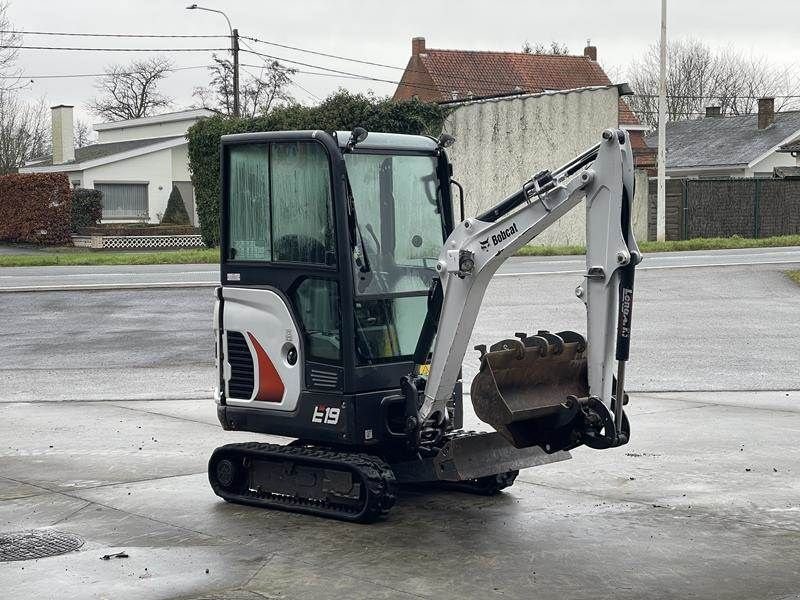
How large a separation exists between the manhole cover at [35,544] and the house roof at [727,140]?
57027 millimetres

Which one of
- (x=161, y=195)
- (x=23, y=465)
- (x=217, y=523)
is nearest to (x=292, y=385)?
(x=217, y=523)

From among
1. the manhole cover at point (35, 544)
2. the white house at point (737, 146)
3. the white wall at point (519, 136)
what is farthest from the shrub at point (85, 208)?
the manhole cover at point (35, 544)

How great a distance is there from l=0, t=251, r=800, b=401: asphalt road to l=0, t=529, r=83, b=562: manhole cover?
19.2ft

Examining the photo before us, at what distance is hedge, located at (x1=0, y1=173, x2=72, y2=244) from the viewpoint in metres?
46.7

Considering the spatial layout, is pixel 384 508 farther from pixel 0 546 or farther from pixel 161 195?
pixel 161 195

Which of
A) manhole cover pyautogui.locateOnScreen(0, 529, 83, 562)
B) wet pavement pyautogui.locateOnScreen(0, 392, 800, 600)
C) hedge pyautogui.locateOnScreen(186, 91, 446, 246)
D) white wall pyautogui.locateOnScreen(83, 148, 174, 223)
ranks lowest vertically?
manhole cover pyautogui.locateOnScreen(0, 529, 83, 562)

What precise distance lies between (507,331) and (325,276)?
9.96 meters

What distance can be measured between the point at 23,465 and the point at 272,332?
3.03 m

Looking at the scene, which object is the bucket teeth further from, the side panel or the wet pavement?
the side panel

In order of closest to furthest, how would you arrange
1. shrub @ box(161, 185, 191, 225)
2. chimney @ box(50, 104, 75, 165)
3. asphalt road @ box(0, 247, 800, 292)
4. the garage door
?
asphalt road @ box(0, 247, 800, 292)
shrub @ box(161, 185, 191, 225)
the garage door
chimney @ box(50, 104, 75, 165)

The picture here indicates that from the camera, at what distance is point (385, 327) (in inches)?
332

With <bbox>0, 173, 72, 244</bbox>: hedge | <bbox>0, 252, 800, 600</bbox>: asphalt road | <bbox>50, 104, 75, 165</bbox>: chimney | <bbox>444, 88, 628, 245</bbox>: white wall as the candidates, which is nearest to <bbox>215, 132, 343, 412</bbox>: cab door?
<bbox>0, 252, 800, 600</bbox>: asphalt road

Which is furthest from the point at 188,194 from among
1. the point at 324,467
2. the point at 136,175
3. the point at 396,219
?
the point at 324,467

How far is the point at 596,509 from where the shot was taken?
8469 mm
